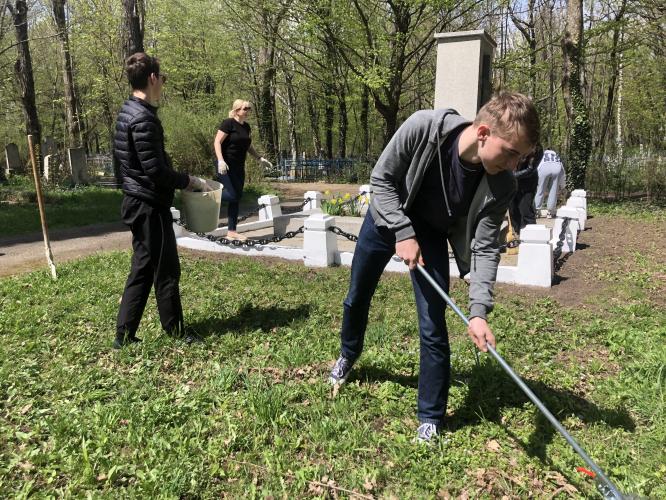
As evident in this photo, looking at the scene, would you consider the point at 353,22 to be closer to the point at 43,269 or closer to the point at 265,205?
the point at 265,205

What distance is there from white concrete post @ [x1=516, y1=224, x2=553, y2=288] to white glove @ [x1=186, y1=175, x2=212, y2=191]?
346 cm

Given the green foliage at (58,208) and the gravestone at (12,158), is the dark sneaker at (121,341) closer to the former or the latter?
the green foliage at (58,208)

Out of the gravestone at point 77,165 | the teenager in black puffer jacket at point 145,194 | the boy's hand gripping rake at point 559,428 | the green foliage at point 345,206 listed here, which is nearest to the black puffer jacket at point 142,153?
the teenager in black puffer jacket at point 145,194

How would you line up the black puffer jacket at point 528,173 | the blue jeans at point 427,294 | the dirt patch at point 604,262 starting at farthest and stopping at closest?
the black puffer jacket at point 528,173, the dirt patch at point 604,262, the blue jeans at point 427,294

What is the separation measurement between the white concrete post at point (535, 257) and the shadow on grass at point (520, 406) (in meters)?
2.40

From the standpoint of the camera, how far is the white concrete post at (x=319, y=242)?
6.52 meters

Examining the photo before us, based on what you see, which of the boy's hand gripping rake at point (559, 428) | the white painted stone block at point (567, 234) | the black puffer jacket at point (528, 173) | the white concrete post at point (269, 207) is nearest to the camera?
the boy's hand gripping rake at point (559, 428)

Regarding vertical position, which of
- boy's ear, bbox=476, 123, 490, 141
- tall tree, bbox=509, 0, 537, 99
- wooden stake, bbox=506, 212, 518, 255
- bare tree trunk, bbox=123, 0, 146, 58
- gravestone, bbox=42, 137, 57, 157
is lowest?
wooden stake, bbox=506, 212, 518, 255

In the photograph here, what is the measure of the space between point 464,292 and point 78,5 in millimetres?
24812

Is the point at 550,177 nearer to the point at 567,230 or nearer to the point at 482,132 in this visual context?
A: the point at 567,230

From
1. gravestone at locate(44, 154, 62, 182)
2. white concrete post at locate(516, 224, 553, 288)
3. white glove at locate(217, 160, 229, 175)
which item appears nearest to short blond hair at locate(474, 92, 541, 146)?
white concrete post at locate(516, 224, 553, 288)

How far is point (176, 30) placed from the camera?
27.3 metres

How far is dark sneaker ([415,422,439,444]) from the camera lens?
9.18 ft

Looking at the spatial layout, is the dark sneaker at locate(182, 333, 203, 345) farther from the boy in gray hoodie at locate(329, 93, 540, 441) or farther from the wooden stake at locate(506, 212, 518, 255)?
the wooden stake at locate(506, 212, 518, 255)
